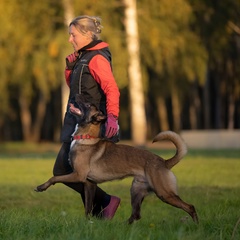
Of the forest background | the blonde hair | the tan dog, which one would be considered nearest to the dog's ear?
the tan dog

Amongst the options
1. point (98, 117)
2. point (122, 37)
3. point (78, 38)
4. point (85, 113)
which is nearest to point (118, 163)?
point (98, 117)

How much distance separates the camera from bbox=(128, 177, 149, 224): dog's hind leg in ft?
33.4

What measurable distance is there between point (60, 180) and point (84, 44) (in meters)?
1.52

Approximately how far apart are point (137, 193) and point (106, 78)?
1293 mm

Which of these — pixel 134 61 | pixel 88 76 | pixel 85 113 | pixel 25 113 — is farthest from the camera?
pixel 25 113

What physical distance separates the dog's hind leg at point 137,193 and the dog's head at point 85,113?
0.76 metres

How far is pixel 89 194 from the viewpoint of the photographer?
10.5 meters

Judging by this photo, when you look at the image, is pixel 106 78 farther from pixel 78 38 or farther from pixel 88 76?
pixel 78 38

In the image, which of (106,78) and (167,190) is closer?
(167,190)

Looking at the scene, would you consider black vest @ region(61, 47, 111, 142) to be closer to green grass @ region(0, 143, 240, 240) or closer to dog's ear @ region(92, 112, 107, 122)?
dog's ear @ region(92, 112, 107, 122)

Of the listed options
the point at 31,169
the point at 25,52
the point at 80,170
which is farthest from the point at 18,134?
the point at 80,170

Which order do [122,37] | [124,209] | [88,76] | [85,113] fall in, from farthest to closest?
[122,37], [124,209], [88,76], [85,113]

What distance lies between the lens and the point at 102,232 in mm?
8445

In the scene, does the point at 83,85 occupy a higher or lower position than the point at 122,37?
lower
